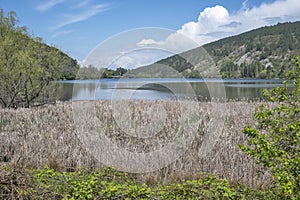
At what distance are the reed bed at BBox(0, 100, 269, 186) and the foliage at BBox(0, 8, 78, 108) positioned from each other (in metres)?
4.59

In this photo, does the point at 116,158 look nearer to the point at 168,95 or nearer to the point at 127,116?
the point at 127,116

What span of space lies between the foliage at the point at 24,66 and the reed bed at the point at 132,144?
459 cm

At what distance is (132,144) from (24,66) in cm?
910

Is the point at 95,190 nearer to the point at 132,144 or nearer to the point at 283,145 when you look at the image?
the point at 283,145

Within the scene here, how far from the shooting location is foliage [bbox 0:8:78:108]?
13.3 m

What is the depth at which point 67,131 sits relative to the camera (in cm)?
756

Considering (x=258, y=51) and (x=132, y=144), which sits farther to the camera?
(x=258, y=51)

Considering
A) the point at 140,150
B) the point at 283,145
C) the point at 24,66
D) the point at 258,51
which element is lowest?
the point at 140,150

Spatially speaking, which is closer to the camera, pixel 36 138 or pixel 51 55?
pixel 36 138

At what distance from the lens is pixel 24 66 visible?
44.2 feet

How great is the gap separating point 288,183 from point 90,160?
149 inches

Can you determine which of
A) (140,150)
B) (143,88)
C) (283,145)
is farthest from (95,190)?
(143,88)

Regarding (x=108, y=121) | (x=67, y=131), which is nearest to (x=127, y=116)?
(x=108, y=121)

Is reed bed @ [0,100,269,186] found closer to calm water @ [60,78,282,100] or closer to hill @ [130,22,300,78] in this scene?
calm water @ [60,78,282,100]
